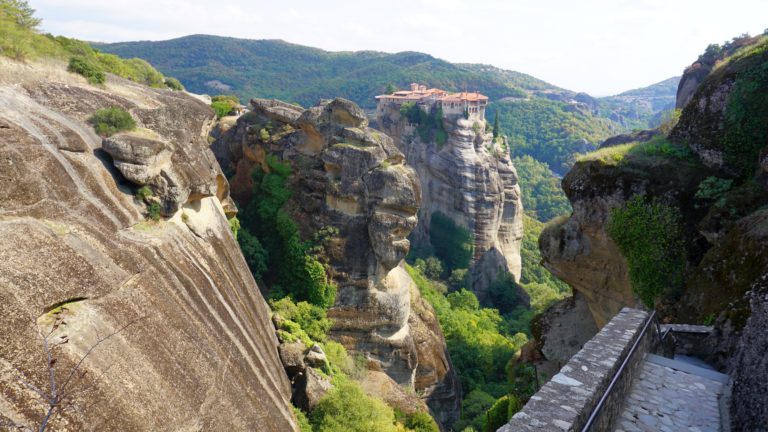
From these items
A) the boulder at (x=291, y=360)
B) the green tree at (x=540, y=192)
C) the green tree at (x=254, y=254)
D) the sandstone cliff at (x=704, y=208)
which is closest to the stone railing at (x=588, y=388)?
the sandstone cliff at (x=704, y=208)

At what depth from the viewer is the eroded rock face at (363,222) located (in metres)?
22.3

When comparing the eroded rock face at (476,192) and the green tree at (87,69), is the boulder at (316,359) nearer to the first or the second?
the green tree at (87,69)

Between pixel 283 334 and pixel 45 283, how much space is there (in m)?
Answer: 11.0

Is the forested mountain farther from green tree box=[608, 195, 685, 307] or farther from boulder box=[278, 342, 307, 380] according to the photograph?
boulder box=[278, 342, 307, 380]

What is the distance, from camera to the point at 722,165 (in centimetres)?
1331

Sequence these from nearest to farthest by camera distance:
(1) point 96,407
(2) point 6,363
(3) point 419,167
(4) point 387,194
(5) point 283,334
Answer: (2) point 6,363 → (1) point 96,407 → (5) point 283,334 → (4) point 387,194 → (3) point 419,167

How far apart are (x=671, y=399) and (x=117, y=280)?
34.4 feet

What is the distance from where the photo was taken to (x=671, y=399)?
225 inches

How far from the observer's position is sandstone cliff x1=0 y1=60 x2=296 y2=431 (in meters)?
8.28

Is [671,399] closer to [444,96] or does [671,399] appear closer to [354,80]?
[444,96]

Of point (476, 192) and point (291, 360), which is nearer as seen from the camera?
point (291, 360)

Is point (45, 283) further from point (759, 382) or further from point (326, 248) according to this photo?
point (326, 248)

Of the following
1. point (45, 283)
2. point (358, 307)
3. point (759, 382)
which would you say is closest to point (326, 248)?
point (358, 307)

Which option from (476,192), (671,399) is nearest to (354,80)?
(476,192)
